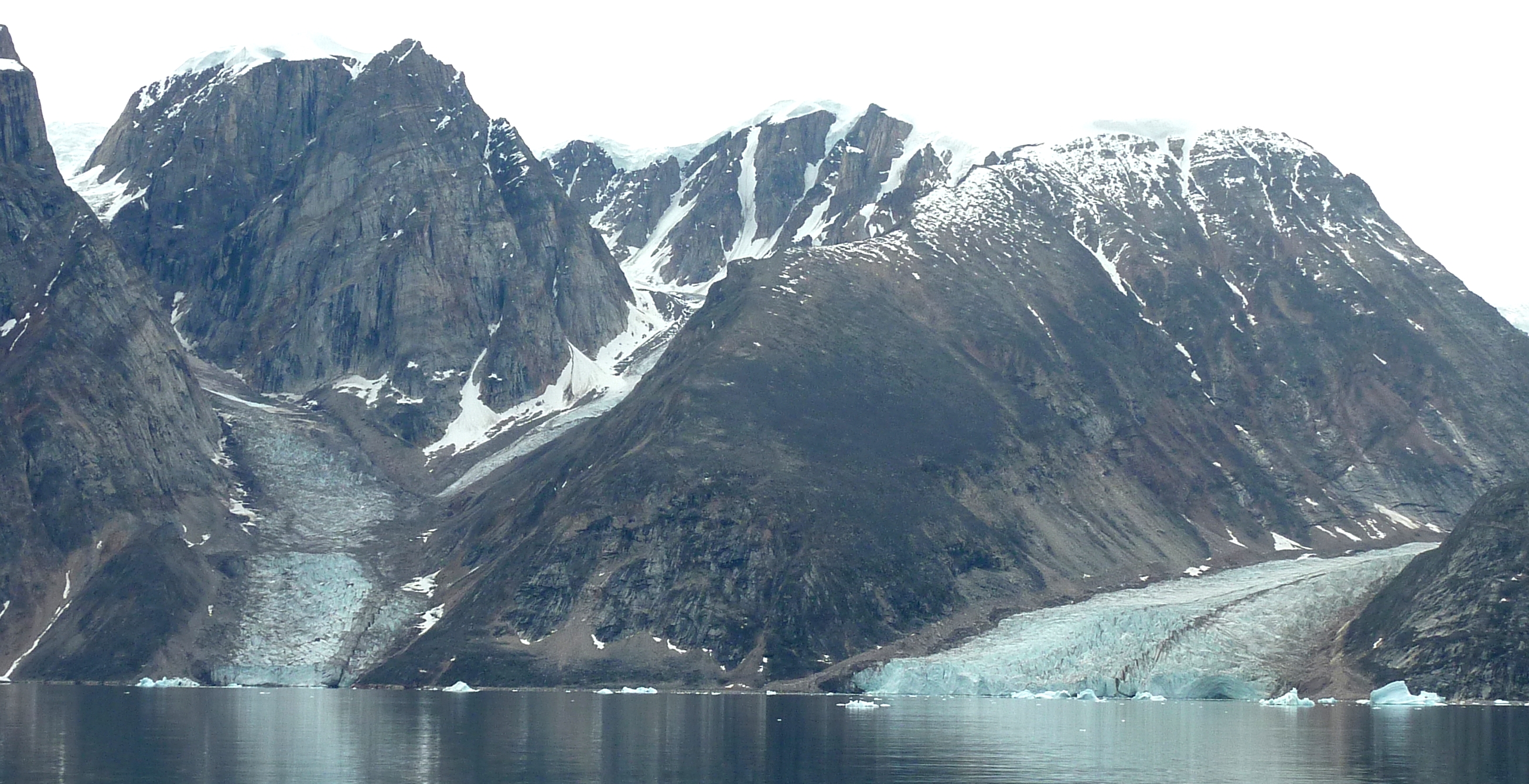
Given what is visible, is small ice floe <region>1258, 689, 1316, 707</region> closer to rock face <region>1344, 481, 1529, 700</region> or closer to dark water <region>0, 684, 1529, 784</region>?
dark water <region>0, 684, 1529, 784</region>

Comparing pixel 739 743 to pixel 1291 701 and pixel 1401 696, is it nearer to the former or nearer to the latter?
pixel 1291 701

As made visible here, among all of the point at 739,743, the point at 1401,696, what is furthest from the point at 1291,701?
the point at 739,743

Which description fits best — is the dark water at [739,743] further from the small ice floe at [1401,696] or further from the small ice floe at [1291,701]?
the small ice floe at [1291,701]

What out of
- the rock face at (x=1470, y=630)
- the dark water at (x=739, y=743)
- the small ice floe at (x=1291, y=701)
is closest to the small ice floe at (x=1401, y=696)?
the rock face at (x=1470, y=630)

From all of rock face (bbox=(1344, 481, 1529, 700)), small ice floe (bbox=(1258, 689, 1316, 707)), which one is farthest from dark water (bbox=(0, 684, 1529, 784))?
rock face (bbox=(1344, 481, 1529, 700))

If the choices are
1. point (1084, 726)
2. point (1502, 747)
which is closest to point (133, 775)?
point (1084, 726)

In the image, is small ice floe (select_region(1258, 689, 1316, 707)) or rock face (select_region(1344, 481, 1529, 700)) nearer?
rock face (select_region(1344, 481, 1529, 700))
